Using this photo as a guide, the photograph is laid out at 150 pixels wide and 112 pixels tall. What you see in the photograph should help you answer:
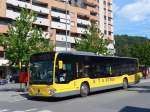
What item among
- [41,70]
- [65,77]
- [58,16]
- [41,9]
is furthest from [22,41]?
[58,16]

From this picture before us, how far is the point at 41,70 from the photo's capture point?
20625 mm

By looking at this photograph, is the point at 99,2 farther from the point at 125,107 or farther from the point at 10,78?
the point at 125,107

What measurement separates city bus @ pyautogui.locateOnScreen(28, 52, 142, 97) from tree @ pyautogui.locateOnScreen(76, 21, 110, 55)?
798 inches

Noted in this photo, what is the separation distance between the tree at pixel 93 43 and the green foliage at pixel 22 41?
18.6 metres

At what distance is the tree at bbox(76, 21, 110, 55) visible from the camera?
46866 mm

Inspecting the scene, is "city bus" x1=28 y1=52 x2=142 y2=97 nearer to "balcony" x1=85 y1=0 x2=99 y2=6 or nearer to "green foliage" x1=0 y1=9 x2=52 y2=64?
"green foliage" x1=0 y1=9 x2=52 y2=64

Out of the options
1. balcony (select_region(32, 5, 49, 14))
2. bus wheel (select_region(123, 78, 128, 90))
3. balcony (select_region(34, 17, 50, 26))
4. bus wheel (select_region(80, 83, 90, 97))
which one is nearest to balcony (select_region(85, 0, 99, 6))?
balcony (select_region(32, 5, 49, 14))

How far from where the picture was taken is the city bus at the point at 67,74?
2019 cm

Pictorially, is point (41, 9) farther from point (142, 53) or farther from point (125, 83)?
point (125, 83)

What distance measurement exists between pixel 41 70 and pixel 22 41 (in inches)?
284

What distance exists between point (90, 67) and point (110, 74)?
3222 mm

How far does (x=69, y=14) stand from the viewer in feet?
263

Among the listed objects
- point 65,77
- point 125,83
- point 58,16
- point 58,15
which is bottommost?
point 125,83

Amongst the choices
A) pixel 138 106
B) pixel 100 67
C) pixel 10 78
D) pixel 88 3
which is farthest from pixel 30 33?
pixel 88 3
